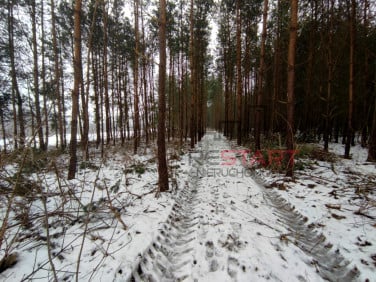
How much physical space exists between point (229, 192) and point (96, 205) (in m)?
3.28

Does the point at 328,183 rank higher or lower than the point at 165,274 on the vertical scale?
higher

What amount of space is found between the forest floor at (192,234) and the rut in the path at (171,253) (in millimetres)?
13

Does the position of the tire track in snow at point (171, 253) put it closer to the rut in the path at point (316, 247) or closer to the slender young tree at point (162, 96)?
the slender young tree at point (162, 96)

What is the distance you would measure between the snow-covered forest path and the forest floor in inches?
0.5

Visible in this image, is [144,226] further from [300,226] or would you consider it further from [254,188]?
[254,188]

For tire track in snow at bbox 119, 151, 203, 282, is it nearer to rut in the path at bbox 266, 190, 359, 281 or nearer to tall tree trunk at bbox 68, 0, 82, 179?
rut in the path at bbox 266, 190, 359, 281

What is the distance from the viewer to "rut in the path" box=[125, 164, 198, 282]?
6.79ft

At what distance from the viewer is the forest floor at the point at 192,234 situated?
2041mm

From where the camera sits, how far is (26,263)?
2.10 m

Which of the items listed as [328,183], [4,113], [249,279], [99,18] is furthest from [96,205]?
[99,18]

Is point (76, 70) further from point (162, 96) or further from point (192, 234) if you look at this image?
point (192, 234)

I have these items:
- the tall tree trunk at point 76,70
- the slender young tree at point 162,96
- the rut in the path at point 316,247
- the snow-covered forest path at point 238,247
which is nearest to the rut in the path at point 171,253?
the snow-covered forest path at point 238,247

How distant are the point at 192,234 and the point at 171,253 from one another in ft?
1.74

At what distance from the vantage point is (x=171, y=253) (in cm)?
249
